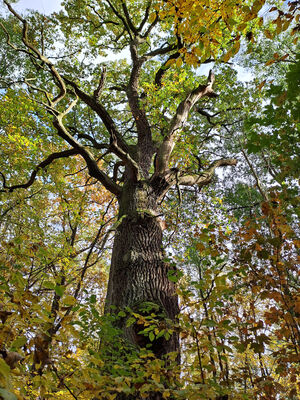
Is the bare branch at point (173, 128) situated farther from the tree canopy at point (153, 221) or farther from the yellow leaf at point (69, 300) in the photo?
the yellow leaf at point (69, 300)

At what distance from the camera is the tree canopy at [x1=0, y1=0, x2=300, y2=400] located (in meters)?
1.73

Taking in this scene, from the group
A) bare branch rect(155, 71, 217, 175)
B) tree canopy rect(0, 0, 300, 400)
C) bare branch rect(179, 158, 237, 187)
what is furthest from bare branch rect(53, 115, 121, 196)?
bare branch rect(179, 158, 237, 187)

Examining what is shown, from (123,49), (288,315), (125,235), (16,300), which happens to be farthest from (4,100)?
(288,315)

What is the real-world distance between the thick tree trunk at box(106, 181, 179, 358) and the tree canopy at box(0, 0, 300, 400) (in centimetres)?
2

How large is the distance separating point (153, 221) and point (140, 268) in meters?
0.99

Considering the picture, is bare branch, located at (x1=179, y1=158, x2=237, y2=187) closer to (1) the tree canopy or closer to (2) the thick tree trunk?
(1) the tree canopy

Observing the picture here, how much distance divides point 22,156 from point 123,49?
18.1 feet

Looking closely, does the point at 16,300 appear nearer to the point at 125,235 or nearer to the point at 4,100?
the point at 125,235

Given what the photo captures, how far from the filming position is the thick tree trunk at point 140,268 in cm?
277

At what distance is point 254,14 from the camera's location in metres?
1.99

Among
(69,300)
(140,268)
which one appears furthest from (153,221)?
(69,300)

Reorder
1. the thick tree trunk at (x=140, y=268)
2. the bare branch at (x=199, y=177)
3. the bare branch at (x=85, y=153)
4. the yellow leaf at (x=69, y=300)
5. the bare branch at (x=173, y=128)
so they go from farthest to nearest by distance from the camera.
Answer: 1. the bare branch at (x=199, y=177)
2. the bare branch at (x=173, y=128)
3. the bare branch at (x=85, y=153)
4. the thick tree trunk at (x=140, y=268)
5. the yellow leaf at (x=69, y=300)

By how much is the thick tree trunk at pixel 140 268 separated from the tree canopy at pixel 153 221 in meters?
0.02

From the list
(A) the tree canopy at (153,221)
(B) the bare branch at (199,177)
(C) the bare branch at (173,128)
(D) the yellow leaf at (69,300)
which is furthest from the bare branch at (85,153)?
(D) the yellow leaf at (69,300)
